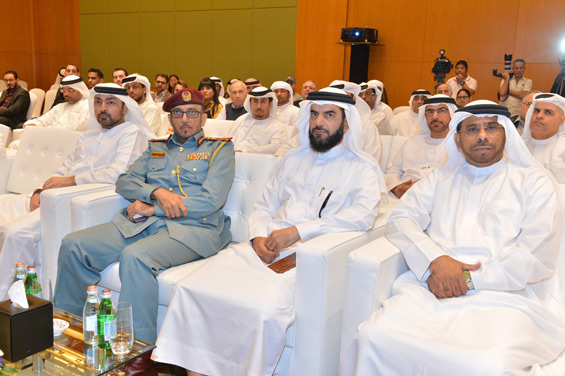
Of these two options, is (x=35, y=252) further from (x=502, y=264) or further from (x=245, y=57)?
(x=245, y=57)

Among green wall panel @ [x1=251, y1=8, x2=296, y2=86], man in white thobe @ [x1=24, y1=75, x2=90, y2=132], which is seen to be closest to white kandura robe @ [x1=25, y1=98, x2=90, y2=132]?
man in white thobe @ [x1=24, y1=75, x2=90, y2=132]

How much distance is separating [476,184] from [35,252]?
2501mm

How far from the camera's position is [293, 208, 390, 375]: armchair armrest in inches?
87.7

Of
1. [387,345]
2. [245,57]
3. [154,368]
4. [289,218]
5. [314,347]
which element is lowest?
[154,368]

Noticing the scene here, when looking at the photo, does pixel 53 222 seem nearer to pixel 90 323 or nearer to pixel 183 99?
pixel 183 99

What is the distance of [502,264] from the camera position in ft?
6.95

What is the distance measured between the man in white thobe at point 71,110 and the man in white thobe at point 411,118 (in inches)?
137

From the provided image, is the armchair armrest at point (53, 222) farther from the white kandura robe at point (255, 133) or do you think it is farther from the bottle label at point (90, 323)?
the white kandura robe at point (255, 133)

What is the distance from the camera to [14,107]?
7.95 m

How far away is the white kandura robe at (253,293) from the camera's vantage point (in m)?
2.21

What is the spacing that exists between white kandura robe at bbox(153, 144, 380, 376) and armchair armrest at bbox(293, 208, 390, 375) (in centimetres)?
8

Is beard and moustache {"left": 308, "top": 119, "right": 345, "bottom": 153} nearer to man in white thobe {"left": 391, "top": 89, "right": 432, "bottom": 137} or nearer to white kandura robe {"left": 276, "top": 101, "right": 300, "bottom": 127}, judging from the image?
man in white thobe {"left": 391, "top": 89, "right": 432, "bottom": 137}

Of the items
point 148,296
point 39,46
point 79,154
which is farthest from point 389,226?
point 39,46

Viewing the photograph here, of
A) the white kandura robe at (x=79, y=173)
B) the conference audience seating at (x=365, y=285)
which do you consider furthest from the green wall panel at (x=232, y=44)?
the conference audience seating at (x=365, y=285)
